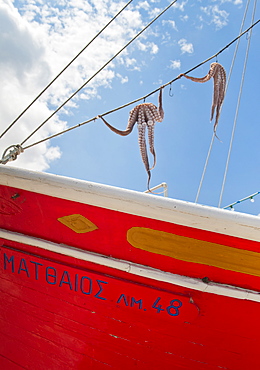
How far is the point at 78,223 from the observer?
188cm

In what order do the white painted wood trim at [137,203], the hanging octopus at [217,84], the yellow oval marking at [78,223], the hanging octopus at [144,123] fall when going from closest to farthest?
the white painted wood trim at [137,203] < the yellow oval marking at [78,223] < the hanging octopus at [144,123] < the hanging octopus at [217,84]

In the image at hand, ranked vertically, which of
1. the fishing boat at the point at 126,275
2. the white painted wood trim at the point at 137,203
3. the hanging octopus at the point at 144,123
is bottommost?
the fishing boat at the point at 126,275

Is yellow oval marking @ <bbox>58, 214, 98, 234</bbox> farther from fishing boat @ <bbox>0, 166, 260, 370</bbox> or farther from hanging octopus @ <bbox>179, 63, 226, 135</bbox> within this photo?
hanging octopus @ <bbox>179, 63, 226, 135</bbox>

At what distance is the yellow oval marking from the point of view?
1868mm

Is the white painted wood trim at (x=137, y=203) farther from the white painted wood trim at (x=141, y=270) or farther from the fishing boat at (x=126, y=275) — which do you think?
the white painted wood trim at (x=141, y=270)

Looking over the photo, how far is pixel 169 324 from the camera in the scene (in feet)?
6.04

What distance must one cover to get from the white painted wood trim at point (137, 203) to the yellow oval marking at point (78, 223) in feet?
0.43

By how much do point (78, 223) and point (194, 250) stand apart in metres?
0.77

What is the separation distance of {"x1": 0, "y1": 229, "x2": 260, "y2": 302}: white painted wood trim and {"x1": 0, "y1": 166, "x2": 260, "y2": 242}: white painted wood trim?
343mm

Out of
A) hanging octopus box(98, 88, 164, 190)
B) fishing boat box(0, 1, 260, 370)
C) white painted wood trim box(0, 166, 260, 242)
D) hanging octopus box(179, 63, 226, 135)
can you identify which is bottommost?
fishing boat box(0, 1, 260, 370)

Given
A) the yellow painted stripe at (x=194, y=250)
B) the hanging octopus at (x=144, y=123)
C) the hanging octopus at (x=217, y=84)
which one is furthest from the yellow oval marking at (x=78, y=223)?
the hanging octopus at (x=217, y=84)

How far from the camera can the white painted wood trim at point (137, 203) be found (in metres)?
1.65

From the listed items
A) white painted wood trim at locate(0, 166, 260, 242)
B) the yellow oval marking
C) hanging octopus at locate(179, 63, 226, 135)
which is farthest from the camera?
hanging octopus at locate(179, 63, 226, 135)

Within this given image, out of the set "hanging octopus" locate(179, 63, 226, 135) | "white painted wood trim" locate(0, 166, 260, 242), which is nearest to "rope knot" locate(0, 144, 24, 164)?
"white painted wood trim" locate(0, 166, 260, 242)
